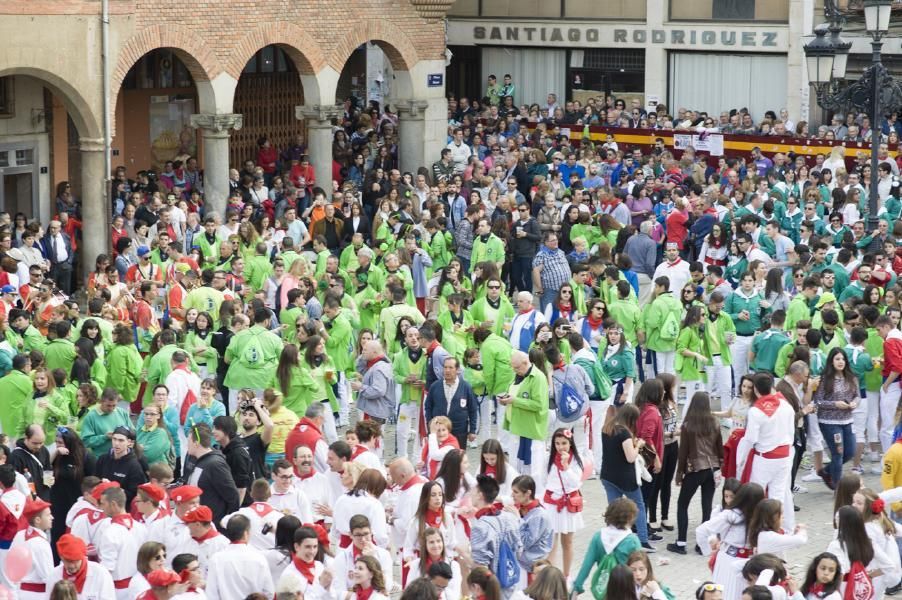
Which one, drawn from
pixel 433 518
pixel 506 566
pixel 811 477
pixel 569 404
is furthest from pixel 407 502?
pixel 811 477

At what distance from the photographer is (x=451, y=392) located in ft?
53.6

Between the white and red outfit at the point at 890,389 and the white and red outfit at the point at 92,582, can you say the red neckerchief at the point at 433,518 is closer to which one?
the white and red outfit at the point at 92,582

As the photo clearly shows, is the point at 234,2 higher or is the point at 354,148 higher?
the point at 234,2

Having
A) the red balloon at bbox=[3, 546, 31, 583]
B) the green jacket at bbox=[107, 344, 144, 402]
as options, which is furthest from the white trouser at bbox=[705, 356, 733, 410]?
the red balloon at bbox=[3, 546, 31, 583]

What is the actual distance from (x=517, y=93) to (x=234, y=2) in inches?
465

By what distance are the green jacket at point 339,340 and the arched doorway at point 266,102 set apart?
14.8 m

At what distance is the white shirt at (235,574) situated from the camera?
11.7 metres

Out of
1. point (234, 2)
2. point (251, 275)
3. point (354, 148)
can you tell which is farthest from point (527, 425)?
point (354, 148)

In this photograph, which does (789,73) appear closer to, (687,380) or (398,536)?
(687,380)

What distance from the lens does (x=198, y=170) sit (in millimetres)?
30125

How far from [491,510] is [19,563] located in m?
3.44

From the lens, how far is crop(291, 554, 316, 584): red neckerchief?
465 inches

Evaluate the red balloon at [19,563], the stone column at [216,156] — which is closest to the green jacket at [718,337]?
the red balloon at [19,563]

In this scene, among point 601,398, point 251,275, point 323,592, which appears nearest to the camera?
point 323,592
